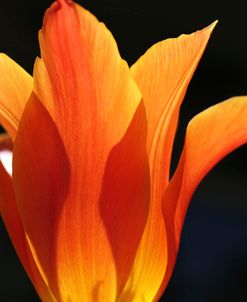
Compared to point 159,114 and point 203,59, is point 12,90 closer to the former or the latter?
point 159,114

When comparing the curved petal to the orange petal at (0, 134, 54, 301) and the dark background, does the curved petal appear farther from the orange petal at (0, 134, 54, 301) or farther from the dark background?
the dark background

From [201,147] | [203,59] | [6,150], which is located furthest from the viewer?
[203,59]

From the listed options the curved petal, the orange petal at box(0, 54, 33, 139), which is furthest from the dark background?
the orange petal at box(0, 54, 33, 139)

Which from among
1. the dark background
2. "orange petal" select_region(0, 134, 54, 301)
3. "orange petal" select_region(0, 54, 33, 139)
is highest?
"orange petal" select_region(0, 54, 33, 139)

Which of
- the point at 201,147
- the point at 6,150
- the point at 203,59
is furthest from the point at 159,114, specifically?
the point at 203,59

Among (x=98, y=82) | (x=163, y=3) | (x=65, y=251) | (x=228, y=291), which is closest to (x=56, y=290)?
(x=65, y=251)
